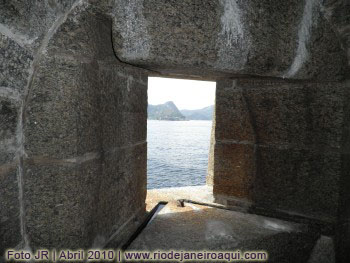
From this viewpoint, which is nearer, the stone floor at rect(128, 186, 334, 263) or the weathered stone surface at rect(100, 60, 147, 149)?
the weathered stone surface at rect(100, 60, 147, 149)

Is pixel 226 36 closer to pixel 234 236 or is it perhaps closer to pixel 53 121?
pixel 53 121

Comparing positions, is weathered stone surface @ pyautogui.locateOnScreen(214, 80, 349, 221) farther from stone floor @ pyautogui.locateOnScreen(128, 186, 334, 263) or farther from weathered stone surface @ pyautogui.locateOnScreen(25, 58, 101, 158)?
weathered stone surface @ pyautogui.locateOnScreen(25, 58, 101, 158)

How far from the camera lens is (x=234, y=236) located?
1.61 meters

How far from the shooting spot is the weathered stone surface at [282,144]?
1603 mm

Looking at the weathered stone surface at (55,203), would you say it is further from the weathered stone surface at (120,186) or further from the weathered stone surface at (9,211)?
the weathered stone surface at (120,186)

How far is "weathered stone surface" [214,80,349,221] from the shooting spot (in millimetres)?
1603

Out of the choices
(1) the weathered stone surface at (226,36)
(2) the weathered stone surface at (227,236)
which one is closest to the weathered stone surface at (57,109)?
(1) the weathered stone surface at (226,36)

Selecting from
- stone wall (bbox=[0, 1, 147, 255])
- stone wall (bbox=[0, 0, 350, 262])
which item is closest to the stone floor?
stone wall (bbox=[0, 0, 350, 262])

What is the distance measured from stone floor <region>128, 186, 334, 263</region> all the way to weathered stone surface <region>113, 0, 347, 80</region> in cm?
107

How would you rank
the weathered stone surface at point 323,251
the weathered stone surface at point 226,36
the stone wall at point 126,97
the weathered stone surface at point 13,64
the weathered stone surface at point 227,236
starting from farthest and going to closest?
the weathered stone surface at point 323,251 → the weathered stone surface at point 227,236 → the weathered stone surface at point 226,36 → the stone wall at point 126,97 → the weathered stone surface at point 13,64

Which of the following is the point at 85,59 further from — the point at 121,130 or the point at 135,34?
the point at 121,130

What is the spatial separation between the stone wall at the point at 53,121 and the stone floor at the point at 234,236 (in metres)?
0.50

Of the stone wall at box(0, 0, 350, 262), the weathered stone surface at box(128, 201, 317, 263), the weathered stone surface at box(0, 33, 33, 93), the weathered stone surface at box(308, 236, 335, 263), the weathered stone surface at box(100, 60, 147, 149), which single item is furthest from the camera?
the weathered stone surface at box(308, 236, 335, 263)

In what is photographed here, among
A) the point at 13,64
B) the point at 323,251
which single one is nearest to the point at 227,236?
the point at 323,251
